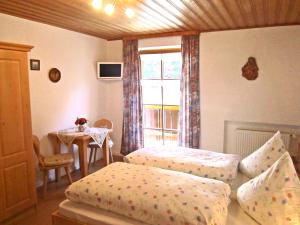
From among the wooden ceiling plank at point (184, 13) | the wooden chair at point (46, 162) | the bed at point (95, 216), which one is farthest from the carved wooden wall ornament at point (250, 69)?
the wooden chair at point (46, 162)

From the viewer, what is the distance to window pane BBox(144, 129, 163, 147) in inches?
196

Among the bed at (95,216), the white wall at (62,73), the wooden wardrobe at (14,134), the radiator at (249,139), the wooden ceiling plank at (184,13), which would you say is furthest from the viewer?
the radiator at (249,139)

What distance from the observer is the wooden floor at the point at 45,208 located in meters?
2.74

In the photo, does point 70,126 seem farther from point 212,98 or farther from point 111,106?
point 212,98

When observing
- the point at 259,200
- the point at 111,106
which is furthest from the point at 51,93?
the point at 259,200

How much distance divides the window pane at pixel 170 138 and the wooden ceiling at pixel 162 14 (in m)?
1.98

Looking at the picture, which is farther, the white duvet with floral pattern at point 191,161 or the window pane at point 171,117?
the window pane at point 171,117

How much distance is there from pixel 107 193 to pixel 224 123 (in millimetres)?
2741

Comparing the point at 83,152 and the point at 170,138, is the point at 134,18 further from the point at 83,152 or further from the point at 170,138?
the point at 170,138

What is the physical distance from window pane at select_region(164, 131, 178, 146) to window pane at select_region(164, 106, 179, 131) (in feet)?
0.34

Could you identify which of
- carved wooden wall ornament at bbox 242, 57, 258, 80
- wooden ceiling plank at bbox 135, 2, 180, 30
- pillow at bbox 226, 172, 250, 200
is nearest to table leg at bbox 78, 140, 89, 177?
wooden ceiling plank at bbox 135, 2, 180, 30

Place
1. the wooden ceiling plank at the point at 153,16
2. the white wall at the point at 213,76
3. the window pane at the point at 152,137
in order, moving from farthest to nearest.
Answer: the window pane at the point at 152,137 → the white wall at the point at 213,76 → the wooden ceiling plank at the point at 153,16

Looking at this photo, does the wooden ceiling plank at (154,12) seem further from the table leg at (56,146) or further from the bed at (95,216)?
the table leg at (56,146)

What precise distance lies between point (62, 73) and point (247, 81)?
3.06 metres
